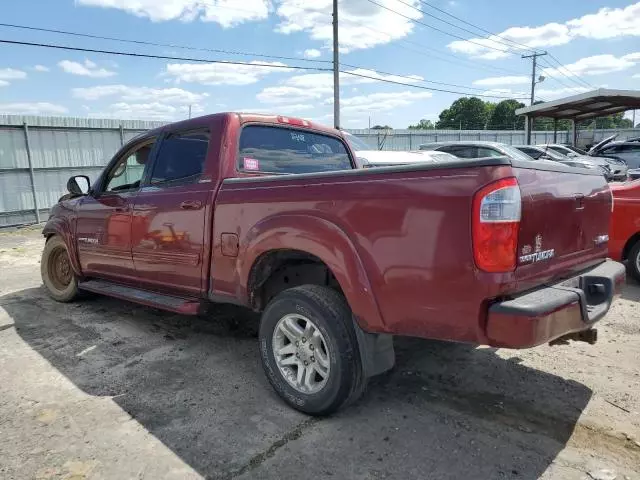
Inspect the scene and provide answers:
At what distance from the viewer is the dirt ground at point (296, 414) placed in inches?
102

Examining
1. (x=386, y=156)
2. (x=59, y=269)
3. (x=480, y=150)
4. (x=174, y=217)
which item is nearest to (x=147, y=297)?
(x=174, y=217)

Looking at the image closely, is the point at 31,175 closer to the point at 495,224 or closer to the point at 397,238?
the point at 397,238

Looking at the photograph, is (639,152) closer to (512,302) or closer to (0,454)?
(512,302)

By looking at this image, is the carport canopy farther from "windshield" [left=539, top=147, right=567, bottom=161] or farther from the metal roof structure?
"windshield" [left=539, top=147, right=567, bottom=161]

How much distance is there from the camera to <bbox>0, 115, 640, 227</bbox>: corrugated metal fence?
12938mm

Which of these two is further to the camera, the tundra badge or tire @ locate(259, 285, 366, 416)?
tire @ locate(259, 285, 366, 416)

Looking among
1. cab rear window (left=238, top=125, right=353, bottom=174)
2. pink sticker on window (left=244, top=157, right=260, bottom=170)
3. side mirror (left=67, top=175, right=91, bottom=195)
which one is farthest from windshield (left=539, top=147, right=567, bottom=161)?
side mirror (left=67, top=175, right=91, bottom=195)

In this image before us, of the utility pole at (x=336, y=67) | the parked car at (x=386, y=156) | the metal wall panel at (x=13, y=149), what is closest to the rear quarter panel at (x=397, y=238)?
the parked car at (x=386, y=156)

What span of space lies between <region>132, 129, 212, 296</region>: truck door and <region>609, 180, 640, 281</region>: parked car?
487 centimetres

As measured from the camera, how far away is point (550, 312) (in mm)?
2377

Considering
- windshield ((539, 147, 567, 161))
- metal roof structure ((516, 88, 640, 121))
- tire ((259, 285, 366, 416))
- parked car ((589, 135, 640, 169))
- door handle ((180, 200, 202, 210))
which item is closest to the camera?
tire ((259, 285, 366, 416))

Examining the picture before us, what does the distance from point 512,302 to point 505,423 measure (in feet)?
3.29

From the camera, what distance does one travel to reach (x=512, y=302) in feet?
7.72

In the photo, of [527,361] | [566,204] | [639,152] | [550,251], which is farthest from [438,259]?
[639,152]
